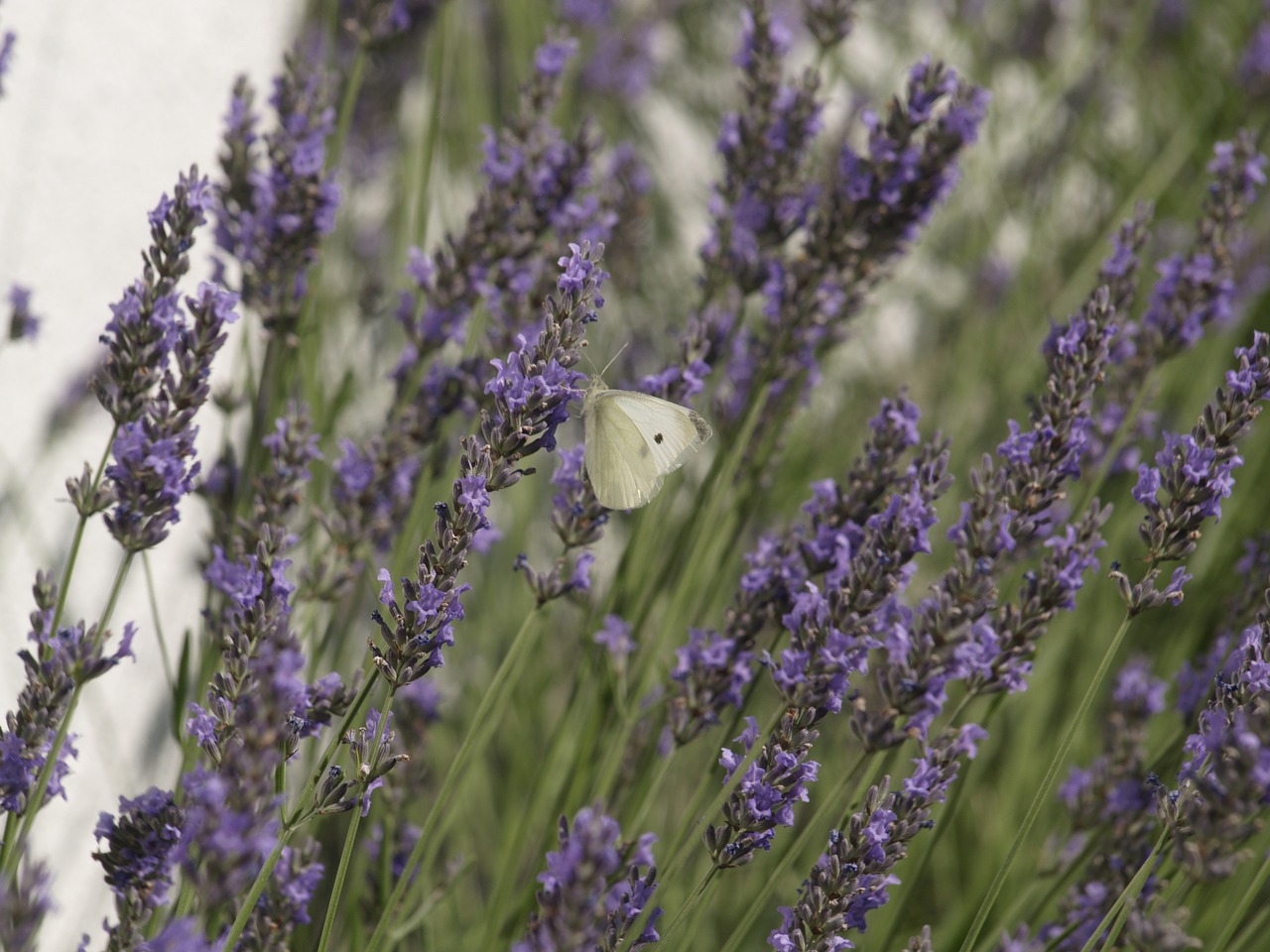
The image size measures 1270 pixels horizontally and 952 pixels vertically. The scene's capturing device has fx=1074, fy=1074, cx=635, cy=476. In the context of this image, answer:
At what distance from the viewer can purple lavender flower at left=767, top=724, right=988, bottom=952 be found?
3.51ft

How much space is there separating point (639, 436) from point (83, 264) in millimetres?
1298

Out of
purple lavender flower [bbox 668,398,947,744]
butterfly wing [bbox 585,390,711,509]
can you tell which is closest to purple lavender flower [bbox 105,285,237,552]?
butterfly wing [bbox 585,390,711,509]

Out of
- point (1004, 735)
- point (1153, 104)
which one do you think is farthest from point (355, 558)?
point (1153, 104)

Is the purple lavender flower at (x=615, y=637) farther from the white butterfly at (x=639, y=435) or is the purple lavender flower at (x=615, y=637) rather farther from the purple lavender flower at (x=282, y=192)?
the purple lavender flower at (x=282, y=192)

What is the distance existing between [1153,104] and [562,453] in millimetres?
3174

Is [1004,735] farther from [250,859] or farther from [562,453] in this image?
[250,859]

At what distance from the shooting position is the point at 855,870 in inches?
42.4

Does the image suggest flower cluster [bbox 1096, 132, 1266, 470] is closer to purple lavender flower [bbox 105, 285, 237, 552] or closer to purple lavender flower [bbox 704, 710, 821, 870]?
purple lavender flower [bbox 704, 710, 821, 870]

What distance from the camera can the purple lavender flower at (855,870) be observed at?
1.07 metres

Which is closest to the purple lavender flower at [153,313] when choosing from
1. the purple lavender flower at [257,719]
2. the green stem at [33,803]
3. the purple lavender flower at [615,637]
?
the purple lavender flower at [257,719]

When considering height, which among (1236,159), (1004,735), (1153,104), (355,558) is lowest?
(355,558)

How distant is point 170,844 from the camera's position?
42.3 inches

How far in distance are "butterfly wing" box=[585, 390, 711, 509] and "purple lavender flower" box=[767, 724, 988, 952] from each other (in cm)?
52

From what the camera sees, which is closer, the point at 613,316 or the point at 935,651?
the point at 935,651
